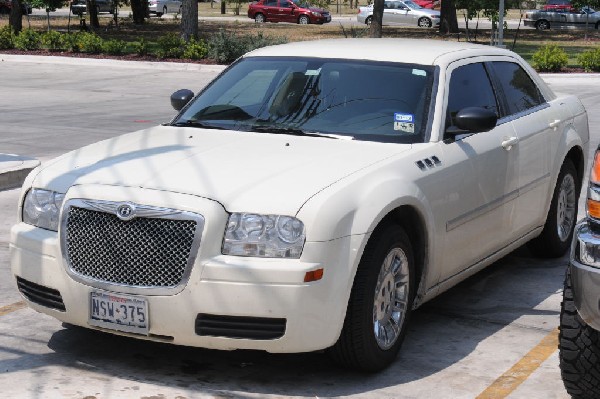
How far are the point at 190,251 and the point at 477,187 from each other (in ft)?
7.11

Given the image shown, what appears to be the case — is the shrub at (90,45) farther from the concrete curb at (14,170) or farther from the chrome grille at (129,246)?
the chrome grille at (129,246)

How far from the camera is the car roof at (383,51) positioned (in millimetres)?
7152

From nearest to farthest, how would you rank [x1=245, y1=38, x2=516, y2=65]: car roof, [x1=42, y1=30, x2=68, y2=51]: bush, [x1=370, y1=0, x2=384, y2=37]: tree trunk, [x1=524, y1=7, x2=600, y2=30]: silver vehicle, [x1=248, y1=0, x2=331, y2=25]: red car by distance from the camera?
1. [x1=245, y1=38, x2=516, y2=65]: car roof
2. [x1=42, y1=30, x2=68, y2=51]: bush
3. [x1=370, y1=0, x2=384, y2=37]: tree trunk
4. [x1=524, y1=7, x2=600, y2=30]: silver vehicle
5. [x1=248, y1=0, x2=331, y2=25]: red car

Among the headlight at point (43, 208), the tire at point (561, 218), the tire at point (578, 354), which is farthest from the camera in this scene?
the tire at point (561, 218)

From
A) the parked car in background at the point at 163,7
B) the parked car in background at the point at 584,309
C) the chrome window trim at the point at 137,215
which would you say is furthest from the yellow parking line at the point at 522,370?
the parked car in background at the point at 163,7

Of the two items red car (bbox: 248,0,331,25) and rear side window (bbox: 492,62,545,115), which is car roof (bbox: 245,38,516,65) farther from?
red car (bbox: 248,0,331,25)

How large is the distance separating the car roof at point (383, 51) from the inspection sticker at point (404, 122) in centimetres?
50

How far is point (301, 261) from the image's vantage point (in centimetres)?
540

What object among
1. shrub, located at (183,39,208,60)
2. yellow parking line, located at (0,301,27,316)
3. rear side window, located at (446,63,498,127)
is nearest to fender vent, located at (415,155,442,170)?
rear side window, located at (446,63,498,127)

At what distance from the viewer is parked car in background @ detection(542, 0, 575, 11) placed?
169 ft

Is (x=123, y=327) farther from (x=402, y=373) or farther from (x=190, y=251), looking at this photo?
(x=402, y=373)

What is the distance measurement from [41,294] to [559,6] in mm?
48420

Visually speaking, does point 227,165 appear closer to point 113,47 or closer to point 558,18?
point 113,47

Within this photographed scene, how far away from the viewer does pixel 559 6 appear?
51.7 meters
